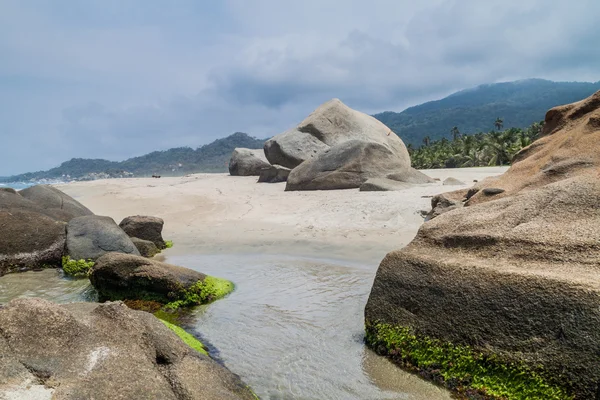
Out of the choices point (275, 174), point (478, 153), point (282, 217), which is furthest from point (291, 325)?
point (478, 153)

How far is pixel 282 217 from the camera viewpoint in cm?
1725

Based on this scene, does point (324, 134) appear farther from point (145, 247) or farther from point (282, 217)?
point (145, 247)

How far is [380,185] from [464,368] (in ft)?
50.3

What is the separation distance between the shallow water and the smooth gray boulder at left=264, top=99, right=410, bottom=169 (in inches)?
722

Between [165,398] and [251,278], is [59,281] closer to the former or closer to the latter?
[251,278]

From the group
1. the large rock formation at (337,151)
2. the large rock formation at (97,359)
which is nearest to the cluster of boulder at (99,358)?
the large rock formation at (97,359)

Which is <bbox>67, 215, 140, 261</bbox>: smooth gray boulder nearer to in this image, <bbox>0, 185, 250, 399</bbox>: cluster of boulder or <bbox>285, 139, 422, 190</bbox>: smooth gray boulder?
<bbox>0, 185, 250, 399</bbox>: cluster of boulder

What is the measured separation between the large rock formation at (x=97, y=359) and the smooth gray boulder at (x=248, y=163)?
3075 centimetres

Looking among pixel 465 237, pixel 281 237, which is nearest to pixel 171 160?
pixel 281 237

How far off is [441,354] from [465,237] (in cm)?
159

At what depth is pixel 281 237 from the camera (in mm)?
14453

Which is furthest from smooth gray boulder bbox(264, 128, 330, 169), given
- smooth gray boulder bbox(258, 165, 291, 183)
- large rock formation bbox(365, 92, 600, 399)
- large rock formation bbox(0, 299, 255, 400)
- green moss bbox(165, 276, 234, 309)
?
large rock formation bbox(0, 299, 255, 400)

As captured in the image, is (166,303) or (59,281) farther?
(59,281)

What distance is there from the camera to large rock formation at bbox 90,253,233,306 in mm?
8719
